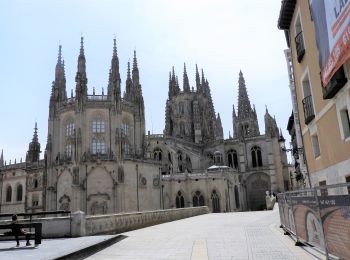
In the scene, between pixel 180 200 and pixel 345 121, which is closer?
pixel 345 121

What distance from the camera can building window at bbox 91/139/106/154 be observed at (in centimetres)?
4047

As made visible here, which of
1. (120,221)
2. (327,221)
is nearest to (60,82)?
(120,221)

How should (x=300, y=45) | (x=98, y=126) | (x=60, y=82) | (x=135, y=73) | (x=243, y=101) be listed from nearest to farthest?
(x=300, y=45) < (x=98, y=126) < (x=60, y=82) < (x=135, y=73) < (x=243, y=101)

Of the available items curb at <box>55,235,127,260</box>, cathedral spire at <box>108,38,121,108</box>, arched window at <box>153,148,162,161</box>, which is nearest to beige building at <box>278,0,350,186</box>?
curb at <box>55,235,127,260</box>

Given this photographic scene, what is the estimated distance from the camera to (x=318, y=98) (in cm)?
1352

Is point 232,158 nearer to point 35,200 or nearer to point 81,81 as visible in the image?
point 35,200

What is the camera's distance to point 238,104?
83938 mm

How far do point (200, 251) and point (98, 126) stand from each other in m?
32.7

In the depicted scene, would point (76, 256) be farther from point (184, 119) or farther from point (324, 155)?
point (184, 119)

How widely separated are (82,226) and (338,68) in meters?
11.7

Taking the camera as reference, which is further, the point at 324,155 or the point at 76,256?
the point at 324,155

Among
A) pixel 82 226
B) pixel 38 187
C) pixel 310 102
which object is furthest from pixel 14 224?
pixel 38 187

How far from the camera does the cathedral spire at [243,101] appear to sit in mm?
81625

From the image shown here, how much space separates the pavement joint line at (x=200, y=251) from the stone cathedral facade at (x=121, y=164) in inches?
1101
